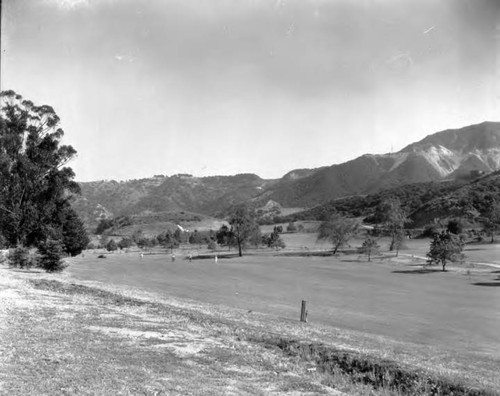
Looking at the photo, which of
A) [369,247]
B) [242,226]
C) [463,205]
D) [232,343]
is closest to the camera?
[232,343]

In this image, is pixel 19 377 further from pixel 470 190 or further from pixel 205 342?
pixel 470 190

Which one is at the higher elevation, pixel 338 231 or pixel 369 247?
pixel 338 231

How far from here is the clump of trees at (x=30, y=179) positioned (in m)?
58.6

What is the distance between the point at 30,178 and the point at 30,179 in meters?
0.14

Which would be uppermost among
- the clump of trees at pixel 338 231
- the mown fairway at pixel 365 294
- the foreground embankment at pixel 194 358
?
the clump of trees at pixel 338 231

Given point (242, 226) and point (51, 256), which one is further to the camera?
point (242, 226)

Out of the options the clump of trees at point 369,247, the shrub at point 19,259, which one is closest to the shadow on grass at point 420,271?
the clump of trees at point 369,247

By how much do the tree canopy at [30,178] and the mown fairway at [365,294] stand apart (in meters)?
9.01

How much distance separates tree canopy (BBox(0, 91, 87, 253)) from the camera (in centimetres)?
5856

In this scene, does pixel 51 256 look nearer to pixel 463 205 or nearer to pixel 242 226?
pixel 242 226

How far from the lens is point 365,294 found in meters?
50.2

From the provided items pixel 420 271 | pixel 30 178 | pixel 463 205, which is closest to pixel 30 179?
pixel 30 178

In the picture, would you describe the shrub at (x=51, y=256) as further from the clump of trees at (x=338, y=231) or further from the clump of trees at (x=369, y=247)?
the clump of trees at (x=338, y=231)

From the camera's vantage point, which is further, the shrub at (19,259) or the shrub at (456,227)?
the shrub at (456,227)
